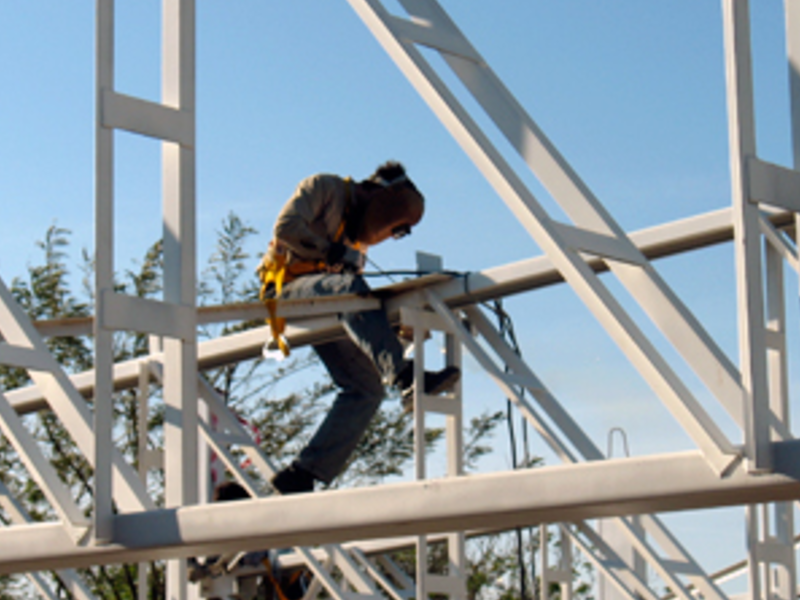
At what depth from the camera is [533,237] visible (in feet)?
11.5

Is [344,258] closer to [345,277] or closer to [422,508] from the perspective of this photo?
[345,277]

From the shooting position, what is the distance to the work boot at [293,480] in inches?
261

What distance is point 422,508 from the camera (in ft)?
11.9

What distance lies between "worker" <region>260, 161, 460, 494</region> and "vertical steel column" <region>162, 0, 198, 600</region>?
202 cm

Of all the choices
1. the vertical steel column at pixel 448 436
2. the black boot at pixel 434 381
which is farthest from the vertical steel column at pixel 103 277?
the vertical steel column at pixel 448 436

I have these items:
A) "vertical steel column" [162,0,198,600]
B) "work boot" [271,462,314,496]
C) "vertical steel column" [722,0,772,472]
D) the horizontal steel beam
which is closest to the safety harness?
"work boot" [271,462,314,496]

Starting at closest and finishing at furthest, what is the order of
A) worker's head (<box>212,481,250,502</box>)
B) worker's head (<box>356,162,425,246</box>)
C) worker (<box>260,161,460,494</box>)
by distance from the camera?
worker (<box>260,161,460,494</box>), worker's head (<box>356,162,425,246</box>), worker's head (<box>212,481,250,502</box>)

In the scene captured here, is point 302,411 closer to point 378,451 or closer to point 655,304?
point 378,451

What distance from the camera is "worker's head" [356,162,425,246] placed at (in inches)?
269

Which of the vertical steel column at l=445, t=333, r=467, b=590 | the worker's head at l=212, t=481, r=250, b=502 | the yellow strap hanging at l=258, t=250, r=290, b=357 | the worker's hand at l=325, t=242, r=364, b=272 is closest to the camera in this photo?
the yellow strap hanging at l=258, t=250, r=290, b=357

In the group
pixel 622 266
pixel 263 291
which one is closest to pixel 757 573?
pixel 263 291

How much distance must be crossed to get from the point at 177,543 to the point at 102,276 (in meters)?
0.83

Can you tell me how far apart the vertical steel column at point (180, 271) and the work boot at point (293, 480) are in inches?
86.4

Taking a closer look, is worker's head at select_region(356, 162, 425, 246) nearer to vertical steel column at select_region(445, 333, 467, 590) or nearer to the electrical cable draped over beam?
the electrical cable draped over beam
